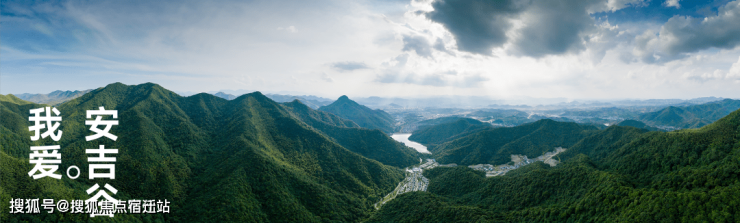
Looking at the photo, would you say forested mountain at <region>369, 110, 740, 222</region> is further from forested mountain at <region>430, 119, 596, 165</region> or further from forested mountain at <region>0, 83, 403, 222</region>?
forested mountain at <region>430, 119, 596, 165</region>

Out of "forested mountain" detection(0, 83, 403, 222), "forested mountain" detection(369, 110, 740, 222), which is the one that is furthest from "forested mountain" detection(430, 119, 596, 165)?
"forested mountain" detection(0, 83, 403, 222)

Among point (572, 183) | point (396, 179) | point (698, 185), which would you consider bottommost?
point (396, 179)

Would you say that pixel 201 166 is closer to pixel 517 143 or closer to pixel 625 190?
pixel 625 190

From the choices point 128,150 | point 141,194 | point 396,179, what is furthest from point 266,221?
point 396,179

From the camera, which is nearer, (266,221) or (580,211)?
(580,211)

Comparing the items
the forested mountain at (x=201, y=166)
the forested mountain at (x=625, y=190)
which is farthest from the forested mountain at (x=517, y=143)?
the forested mountain at (x=201, y=166)

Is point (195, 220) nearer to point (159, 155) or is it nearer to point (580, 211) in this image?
point (159, 155)
